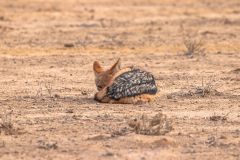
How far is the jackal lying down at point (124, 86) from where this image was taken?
36.5ft

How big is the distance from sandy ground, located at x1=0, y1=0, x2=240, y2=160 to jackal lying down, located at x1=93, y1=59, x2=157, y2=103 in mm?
117

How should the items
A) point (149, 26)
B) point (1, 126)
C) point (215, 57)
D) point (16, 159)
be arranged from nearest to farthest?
point (16, 159) < point (1, 126) < point (215, 57) < point (149, 26)

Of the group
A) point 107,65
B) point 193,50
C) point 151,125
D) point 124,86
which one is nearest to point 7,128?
point 151,125

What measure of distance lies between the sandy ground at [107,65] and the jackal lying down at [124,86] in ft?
0.38

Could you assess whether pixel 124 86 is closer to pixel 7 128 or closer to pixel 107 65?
pixel 7 128

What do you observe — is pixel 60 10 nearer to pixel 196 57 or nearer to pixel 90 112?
pixel 196 57

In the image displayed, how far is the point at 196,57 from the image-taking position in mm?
17656

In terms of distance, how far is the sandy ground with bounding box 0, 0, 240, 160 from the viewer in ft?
30.0

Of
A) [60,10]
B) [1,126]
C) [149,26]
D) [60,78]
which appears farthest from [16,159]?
[60,10]

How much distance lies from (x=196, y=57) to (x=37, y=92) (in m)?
5.72

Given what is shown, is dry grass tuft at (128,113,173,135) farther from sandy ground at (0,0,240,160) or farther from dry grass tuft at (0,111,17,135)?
dry grass tuft at (0,111,17,135)

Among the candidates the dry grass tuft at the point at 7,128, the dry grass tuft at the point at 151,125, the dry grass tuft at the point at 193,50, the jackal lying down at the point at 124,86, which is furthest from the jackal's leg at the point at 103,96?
the dry grass tuft at the point at 193,50

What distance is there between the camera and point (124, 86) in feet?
36.5

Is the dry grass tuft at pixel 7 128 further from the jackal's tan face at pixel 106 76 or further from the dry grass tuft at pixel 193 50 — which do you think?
the dry grass tuft at pixel 193 50
